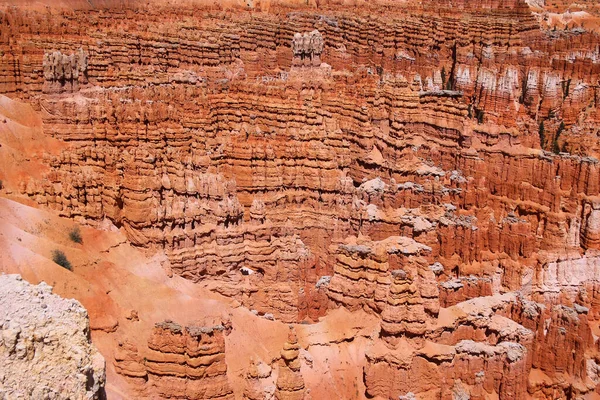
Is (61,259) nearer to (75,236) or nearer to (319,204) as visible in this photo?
(75,236)

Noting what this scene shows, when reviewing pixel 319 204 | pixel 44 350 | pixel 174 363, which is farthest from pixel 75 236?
pixel 44 350

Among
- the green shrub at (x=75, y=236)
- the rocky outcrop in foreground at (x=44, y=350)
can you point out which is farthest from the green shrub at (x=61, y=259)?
the rocky outcrop in foreground at (x=44, y=350)

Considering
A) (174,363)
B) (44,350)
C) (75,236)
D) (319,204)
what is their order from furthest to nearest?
(319,204) → (75,236) → (174,363) → (44,350)

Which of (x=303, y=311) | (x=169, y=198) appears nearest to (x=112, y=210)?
(x=169, y=198)

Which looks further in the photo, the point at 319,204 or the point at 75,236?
the point at 319,204

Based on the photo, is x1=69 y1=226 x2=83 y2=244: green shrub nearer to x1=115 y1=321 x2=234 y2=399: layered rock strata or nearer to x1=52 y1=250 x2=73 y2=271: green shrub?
x1=52 y1=250 x2=73 y2=271: green shrub

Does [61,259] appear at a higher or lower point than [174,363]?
higher

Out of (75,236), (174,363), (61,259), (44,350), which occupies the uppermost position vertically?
(44,350)
